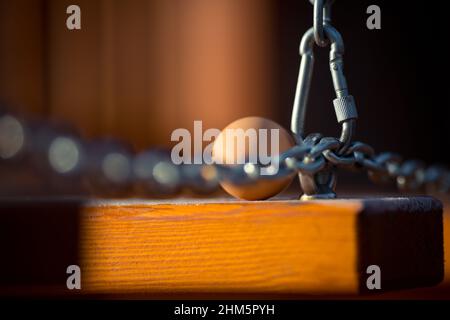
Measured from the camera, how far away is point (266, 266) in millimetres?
542

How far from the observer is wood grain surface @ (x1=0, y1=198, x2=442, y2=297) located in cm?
53

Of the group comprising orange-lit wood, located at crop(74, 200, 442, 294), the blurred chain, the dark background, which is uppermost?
the dark background

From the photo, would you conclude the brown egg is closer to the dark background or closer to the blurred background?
the blurred background

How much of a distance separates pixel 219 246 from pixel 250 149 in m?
0.08

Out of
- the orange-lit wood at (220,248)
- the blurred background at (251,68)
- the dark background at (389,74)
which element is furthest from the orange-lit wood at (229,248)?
the dark background at (389,74)

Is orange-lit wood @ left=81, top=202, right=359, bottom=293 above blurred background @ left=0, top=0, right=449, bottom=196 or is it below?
below

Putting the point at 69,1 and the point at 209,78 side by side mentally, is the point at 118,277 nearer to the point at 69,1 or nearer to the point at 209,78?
the point at 69,1

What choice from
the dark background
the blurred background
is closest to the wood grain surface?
the blurred background

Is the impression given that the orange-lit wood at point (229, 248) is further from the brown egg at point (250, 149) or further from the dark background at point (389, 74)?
the dark background at point (389, 74)

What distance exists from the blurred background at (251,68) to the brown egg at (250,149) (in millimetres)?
2216

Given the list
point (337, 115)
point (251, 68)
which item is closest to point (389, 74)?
point (251, 68)

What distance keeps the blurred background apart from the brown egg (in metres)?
2.22

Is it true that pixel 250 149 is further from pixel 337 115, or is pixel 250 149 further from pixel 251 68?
pixel 251 68

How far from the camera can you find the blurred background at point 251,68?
9.48 feet
